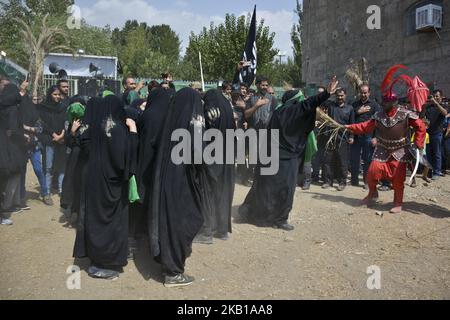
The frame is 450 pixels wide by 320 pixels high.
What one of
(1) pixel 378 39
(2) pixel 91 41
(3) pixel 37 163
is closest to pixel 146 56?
(2) pixel 91 41

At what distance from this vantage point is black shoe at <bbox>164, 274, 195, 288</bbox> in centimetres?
372

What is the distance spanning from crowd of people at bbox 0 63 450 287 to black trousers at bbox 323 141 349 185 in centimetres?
2

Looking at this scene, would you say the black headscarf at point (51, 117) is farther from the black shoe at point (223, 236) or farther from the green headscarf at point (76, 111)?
the black shoe at point (223, 236)

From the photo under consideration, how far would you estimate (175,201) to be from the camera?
376cm

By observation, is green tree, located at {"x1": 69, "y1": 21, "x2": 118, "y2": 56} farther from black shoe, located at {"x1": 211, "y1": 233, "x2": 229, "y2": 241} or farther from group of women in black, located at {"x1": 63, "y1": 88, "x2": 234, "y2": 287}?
group of women in black, located at {"x1": 63, "y1": 88, "x2": 234, "y2": 287}

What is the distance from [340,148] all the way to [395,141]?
5.78 feet

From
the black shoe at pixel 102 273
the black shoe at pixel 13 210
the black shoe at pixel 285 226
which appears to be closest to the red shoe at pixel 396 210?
the black shoe at pixel 285 226

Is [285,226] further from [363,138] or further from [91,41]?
[91,41]

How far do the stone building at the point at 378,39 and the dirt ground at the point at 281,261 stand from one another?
6714 millimetres

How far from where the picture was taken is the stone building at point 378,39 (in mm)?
11250

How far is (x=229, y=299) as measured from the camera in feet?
11.5
